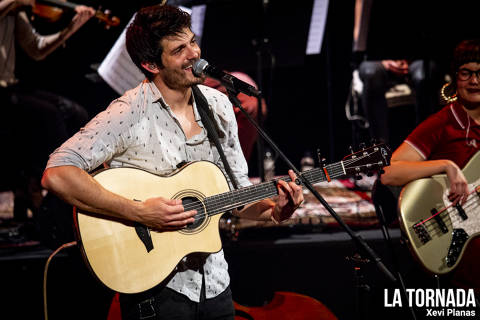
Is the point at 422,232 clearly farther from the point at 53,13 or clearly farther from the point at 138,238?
the point at 53,13

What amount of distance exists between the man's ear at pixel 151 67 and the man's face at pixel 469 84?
1.98 meters

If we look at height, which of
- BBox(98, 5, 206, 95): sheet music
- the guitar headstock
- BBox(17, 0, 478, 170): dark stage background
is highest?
BBox(17, 0, 478, 170): dark stage background

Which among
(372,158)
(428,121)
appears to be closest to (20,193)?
(372,158)

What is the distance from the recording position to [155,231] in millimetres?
2111

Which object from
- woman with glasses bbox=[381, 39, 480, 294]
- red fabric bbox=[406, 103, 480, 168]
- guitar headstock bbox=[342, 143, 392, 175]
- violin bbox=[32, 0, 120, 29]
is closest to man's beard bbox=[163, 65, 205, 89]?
guitar headstock bbox=[342, 143, 392, 175]

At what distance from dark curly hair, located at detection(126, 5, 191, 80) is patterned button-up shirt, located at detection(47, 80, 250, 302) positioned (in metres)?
0.15

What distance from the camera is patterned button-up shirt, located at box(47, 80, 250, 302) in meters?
2.05

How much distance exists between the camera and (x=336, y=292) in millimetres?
3314

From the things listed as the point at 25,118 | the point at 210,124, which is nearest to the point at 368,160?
the point at 210,124

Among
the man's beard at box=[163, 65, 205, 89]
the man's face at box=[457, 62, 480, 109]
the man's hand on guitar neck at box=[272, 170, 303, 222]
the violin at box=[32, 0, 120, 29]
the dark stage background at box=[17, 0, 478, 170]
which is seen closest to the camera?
the man's hand on guitar neck at box=[272, 170, 303, 222]

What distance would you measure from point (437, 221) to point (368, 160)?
786 mm

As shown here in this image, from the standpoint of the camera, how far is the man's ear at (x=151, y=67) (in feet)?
7.68

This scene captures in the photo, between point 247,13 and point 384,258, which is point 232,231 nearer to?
point 384,258

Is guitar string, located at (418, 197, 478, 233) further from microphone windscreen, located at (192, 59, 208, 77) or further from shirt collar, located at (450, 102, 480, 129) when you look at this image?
microphone windscreen, located at (192, 59, 208, 77)
